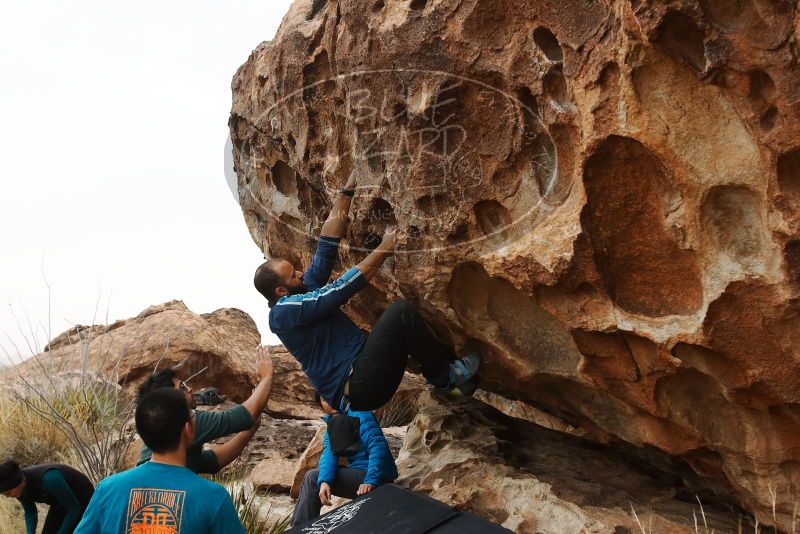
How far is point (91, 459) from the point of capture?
5609 mm

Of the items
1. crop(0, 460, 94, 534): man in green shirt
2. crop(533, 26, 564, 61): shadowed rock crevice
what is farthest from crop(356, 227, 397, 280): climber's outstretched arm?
crop(0, 460, 94, 534): man in green shirt

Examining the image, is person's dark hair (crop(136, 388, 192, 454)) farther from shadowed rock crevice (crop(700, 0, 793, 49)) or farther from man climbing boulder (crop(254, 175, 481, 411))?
shadowed rock crevice (crop(700, 0, 793, 49))

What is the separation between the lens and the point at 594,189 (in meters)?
3.26

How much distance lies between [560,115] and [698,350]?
1.20 meters

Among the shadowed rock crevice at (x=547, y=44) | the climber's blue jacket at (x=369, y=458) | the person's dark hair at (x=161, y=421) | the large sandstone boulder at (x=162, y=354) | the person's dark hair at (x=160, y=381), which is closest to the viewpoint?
the person's dark hair at (x=161, y=421)

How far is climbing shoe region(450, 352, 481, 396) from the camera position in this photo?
427 centimetres

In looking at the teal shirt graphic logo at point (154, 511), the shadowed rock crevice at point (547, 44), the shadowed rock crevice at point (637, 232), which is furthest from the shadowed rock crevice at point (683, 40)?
the teal shirt graphic logo at point (154, 511)

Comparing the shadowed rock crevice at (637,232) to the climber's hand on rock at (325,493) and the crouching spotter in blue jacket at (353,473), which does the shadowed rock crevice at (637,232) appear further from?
the climber's hand on rock at (325,493)

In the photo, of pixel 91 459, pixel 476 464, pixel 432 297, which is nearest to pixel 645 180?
pixel 432 297

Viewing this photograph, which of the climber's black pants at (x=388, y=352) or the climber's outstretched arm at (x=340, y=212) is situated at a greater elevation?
the climber's outstretched arm at (x=340, y=212)

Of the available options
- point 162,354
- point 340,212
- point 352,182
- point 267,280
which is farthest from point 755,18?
point 162,354

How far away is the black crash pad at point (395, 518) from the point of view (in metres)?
3.14

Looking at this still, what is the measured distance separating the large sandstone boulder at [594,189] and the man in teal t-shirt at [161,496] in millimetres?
1738

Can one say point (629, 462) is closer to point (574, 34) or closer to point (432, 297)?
point (432, 297)
